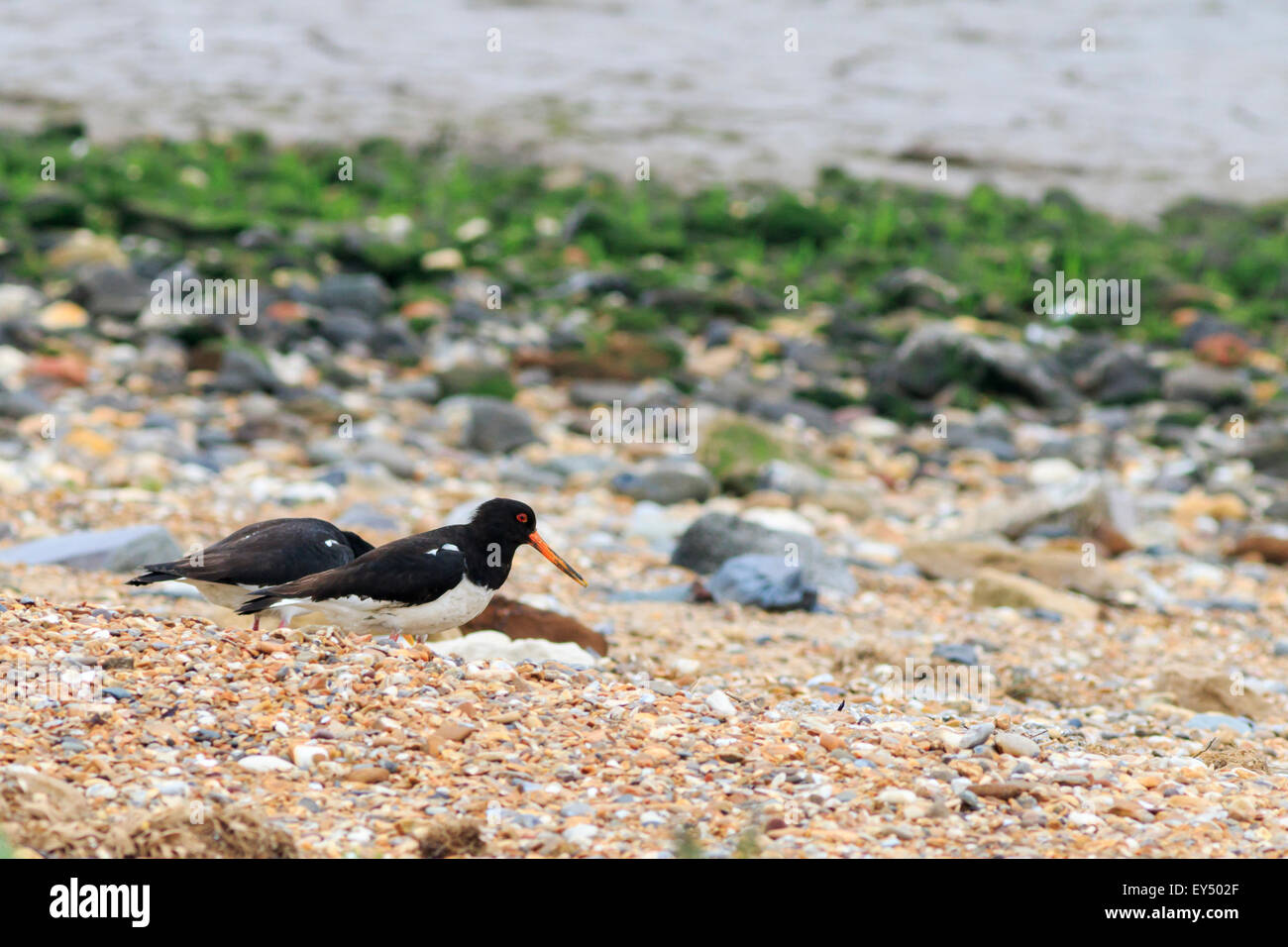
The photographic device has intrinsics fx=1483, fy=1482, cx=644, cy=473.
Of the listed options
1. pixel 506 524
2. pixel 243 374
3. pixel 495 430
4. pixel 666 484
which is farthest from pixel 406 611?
pixel 243 374

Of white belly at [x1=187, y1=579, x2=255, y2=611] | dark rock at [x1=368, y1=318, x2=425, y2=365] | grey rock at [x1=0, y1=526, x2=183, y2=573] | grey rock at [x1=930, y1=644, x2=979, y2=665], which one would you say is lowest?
grey rock at [x1=930, y1=644, x2=979, y2=665]

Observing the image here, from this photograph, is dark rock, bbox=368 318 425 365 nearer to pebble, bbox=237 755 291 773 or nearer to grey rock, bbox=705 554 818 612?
grey rock, bbox=705 554 818 612

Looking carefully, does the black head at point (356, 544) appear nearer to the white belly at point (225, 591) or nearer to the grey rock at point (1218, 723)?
the white belly at point (225, 591)

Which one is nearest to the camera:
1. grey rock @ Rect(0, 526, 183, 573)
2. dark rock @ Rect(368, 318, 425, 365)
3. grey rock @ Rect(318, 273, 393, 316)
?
grey rock @ Rect(0, 526, 183, 573)

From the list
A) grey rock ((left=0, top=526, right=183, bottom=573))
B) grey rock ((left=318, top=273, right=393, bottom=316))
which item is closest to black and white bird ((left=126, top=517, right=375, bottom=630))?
grey rock ((left=0, top=526, right=183, bottom=573))

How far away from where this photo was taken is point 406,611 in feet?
15.3

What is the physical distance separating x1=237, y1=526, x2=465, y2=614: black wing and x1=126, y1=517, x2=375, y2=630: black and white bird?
111 mm

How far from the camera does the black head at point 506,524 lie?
4.98 m

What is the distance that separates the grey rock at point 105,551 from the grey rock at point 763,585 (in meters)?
2.63

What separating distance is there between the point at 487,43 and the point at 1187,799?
17465 millimetres

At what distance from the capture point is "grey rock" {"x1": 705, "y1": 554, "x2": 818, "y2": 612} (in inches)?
287

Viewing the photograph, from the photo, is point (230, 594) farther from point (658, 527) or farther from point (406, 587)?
point (658, 527)
